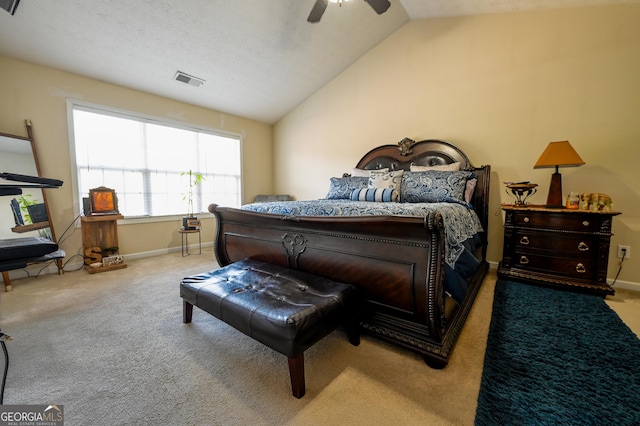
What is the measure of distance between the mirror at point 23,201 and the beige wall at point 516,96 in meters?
3.99

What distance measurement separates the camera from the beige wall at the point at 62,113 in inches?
112

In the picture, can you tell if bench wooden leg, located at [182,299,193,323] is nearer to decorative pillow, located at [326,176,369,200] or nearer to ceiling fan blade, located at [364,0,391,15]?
decorative pillow, located at [326,176,369,200]

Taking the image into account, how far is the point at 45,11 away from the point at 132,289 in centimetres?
279

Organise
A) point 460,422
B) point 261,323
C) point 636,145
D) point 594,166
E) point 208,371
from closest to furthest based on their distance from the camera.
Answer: point 460,422 < point 261,323 < point 208,371 < point 636,145 < point 594,166

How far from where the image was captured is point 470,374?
135cm

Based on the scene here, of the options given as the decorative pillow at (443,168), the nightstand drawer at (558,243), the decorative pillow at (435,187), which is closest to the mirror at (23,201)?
the decorative pillow at (435,187)

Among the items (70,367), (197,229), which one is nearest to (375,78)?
(197,229)

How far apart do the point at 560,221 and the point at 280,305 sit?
277cm

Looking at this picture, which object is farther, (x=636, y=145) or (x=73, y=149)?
(x=73, y=149)

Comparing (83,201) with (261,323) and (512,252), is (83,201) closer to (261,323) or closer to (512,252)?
(261,323)

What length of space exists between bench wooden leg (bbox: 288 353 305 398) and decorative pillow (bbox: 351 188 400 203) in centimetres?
202

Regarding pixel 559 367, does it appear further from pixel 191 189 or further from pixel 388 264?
pixel 191 189

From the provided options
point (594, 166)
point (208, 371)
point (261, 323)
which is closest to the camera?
point (261, 323)

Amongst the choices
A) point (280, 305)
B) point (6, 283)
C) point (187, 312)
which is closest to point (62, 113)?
point (6, 283)
